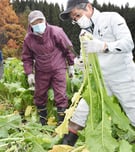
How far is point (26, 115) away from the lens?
7.79 m

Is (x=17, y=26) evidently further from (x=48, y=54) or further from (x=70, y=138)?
(x=70, y=138)

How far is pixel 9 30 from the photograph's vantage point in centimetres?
4869

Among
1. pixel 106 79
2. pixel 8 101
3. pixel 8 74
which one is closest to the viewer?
pixel 106 79

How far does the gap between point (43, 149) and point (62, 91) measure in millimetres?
3121

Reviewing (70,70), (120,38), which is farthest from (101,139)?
(70,70)

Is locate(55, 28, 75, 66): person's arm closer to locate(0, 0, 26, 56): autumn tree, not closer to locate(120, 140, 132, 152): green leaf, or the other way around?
locate(120, 140, 132, 152): green leaf

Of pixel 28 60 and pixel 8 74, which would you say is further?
pixel 8 74

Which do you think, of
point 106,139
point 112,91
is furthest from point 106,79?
point 106,139

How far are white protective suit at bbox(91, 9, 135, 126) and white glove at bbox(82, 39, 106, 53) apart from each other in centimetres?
25

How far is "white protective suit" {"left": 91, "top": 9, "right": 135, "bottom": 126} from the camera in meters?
4.49

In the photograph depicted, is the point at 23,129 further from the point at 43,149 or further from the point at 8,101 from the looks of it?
the point at 8,101

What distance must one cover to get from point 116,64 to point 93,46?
0.65 metres

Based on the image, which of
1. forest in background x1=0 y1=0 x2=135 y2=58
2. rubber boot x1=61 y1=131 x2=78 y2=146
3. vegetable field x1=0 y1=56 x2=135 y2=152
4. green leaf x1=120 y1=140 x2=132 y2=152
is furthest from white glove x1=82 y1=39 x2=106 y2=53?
forest in background x1=0 y1=0 x2=135 y2=58

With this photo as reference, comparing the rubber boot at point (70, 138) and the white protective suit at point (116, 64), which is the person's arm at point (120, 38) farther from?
the rubber boot at point (70, 138)
